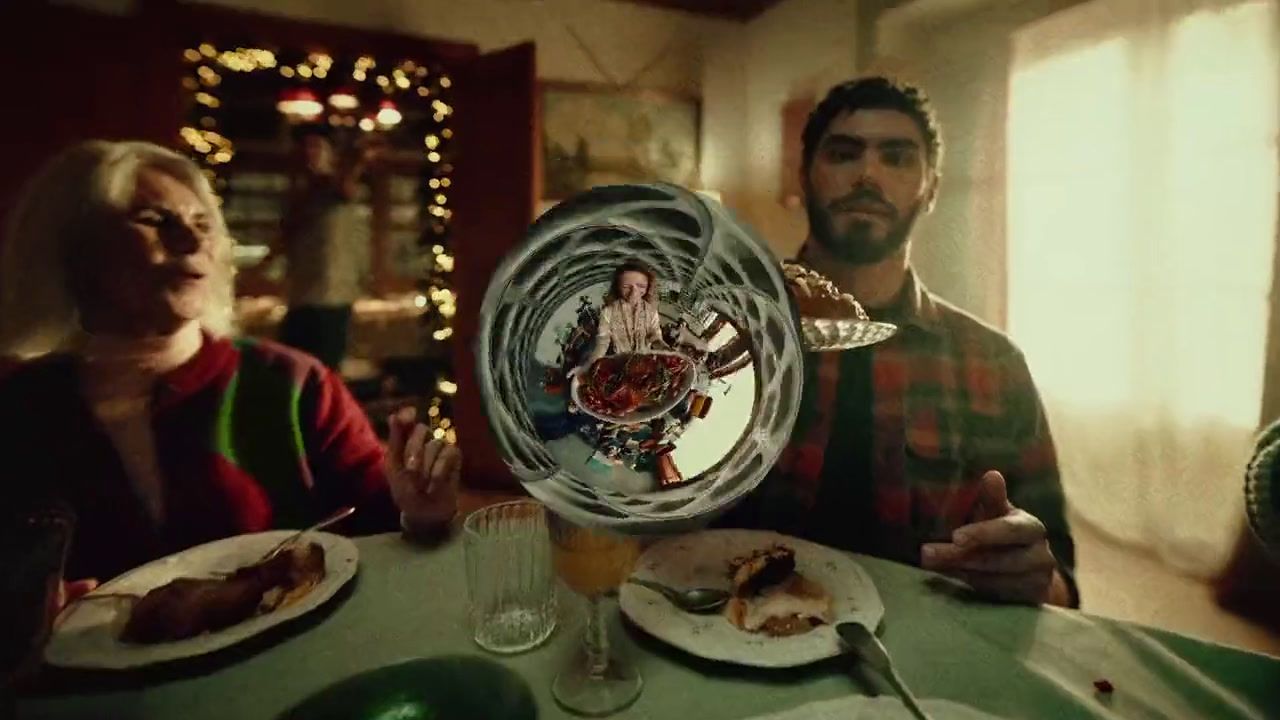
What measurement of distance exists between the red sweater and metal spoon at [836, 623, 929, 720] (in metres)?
0.66

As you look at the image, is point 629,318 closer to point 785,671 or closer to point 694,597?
point 694,597

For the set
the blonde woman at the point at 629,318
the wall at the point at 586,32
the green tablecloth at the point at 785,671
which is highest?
the wall at the point at 586,32

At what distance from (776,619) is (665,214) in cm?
55

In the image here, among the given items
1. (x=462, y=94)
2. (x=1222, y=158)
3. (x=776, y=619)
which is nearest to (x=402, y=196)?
(x=462, y=94)

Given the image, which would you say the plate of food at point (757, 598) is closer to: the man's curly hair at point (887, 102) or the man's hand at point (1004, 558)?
the man's hand at point (1004, 558)

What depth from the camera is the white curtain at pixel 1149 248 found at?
0.81 meters

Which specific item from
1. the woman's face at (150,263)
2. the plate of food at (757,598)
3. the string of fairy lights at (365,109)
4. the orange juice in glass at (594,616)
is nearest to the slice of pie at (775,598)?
the plate of food at (757,598)

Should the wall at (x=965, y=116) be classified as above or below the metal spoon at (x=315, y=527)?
above

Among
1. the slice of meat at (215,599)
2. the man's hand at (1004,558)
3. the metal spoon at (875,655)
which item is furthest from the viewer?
the man's hand at (1004,558)

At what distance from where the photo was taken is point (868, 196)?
0.95 metres

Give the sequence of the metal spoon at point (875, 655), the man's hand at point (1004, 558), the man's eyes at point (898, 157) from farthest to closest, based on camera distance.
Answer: the man's eyes at point (898, 157), the man's hand at point (1004, 558), the metal spoon at point (875, 655)

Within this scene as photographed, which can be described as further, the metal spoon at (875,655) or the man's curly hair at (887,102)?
the man's curly hair at (887,102)

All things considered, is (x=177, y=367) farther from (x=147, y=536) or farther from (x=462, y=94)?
(x=462, y=94)

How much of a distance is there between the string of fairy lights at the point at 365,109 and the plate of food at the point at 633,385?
22 cm
